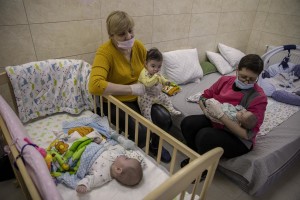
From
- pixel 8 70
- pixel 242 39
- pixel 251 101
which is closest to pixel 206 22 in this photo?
pixel 242 39

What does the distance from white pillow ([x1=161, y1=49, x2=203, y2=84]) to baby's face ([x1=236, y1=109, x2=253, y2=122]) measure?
3.62 feet

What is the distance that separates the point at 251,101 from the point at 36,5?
1.63 meters

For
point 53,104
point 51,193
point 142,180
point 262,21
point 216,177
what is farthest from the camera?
point 262,21

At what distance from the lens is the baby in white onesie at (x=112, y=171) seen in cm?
112

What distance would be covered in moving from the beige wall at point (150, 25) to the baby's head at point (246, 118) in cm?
127

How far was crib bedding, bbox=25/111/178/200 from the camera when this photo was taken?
1125mm

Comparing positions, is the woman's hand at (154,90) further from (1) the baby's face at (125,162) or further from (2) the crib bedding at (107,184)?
(1) the baby's face at (125,162)

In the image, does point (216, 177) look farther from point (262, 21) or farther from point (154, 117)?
point (262, 21)

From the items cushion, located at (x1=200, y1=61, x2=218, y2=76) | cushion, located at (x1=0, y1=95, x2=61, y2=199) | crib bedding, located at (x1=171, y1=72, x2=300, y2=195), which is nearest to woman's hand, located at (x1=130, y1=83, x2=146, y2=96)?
crib bedding, located at (x1=171, y1=72, x2=300, y2=195)

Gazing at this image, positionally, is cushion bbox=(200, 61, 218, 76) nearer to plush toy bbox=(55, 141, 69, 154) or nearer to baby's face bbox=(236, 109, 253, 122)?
baby's face bbox=(236, 109, 253, 122)

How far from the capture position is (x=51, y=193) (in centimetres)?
74

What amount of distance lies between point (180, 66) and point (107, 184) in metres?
1.62

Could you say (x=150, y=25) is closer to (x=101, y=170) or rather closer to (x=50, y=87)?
(x=50, y=87)

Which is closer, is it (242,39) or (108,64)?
(108,64)
